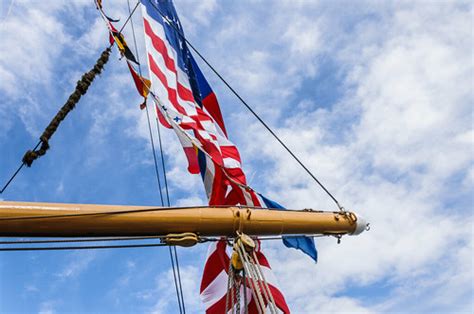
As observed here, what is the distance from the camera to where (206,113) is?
7.77 metres

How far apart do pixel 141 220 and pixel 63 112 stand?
2605mm

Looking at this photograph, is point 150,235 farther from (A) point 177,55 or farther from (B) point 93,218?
(A) point 177,55

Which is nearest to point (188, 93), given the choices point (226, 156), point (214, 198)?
point (226, 156)

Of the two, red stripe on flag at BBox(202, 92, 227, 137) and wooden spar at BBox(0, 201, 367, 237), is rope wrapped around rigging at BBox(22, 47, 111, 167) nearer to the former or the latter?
wooden spar at BBox(0, 201, 367, 237)

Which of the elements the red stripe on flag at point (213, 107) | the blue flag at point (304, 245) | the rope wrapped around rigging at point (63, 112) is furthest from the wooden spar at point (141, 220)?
the red stripe on flag at point (213, 107)

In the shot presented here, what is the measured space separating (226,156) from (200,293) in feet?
8.02

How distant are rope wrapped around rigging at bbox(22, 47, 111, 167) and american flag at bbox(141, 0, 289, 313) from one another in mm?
1096

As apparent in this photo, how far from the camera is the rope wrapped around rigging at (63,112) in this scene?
6.18 metres

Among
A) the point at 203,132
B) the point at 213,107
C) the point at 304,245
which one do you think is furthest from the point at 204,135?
the point at 304,245

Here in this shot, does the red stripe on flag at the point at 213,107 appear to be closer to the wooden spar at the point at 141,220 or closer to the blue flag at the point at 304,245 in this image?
the blue flag at the point at 304,245

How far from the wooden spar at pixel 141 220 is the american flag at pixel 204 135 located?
89cm

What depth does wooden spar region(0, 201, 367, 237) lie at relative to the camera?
478 centimetres

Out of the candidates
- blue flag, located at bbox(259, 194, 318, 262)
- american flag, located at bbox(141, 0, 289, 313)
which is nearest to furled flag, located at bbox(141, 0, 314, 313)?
american flag, located at bbox(141, 0, 289, 313)

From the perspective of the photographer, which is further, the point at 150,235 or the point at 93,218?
the point at 150,235
